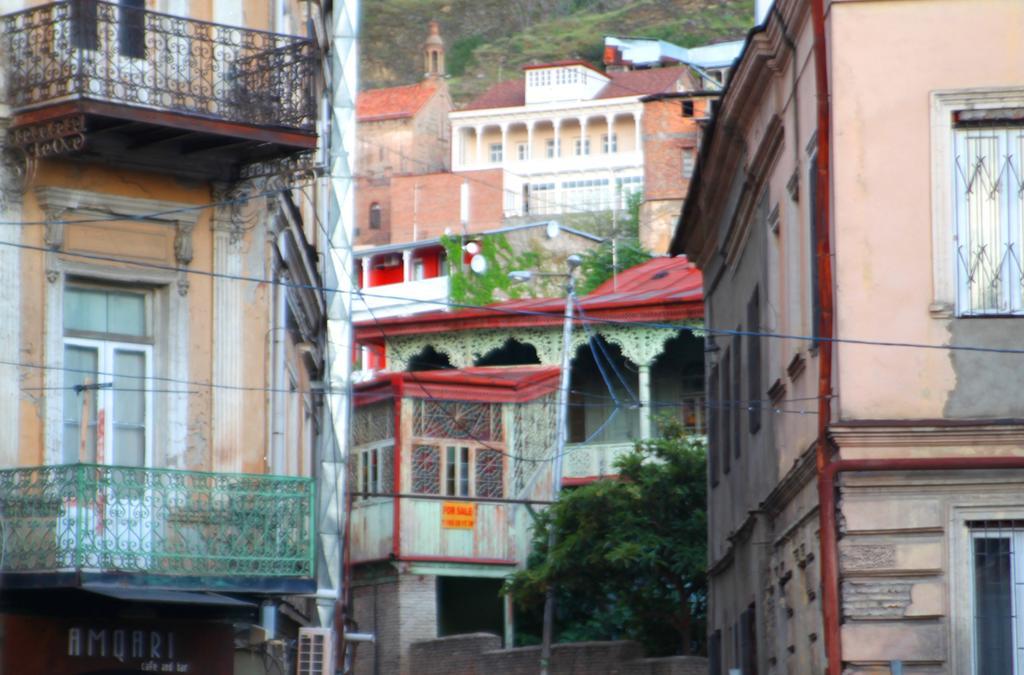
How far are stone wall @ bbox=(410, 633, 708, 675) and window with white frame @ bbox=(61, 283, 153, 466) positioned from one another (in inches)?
591

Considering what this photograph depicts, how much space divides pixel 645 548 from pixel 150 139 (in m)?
17.5

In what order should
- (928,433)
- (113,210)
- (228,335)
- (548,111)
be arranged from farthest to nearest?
(548,111) → (228,335) → (113,210) → (928,433)

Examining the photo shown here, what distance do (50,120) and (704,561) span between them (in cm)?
1828

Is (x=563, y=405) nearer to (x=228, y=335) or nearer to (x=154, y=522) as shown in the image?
(x=228, y=335)

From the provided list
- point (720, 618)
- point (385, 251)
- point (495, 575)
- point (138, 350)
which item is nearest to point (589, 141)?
point (385, 251)

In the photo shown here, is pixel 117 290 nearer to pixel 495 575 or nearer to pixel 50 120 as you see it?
pixel 50 120

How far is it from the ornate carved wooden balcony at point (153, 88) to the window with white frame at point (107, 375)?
1.24 meters

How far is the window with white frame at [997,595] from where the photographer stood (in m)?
15.4

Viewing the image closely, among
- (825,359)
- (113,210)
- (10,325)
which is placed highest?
(113,210)

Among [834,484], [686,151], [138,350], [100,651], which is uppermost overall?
[686,151]

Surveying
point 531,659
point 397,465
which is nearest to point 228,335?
point 531,659

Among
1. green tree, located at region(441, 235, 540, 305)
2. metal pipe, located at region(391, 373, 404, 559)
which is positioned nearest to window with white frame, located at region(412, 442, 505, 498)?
metal pipe, located at region(391, 373, 404, 559)

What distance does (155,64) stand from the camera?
18281 millimetres

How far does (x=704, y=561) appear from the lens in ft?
110
